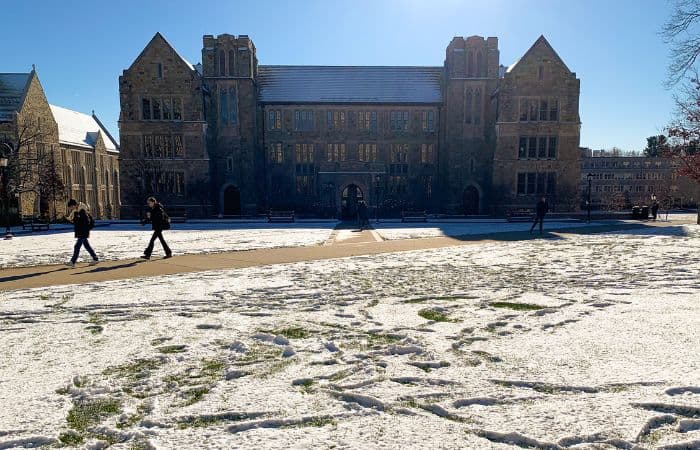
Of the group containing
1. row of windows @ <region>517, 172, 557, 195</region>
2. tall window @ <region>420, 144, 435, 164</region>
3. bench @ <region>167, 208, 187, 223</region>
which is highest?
tall window @ <region>420, 144, 435, 164</region>

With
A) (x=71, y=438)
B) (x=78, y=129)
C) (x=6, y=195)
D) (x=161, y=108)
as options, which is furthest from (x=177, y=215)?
(x=71, y=438)

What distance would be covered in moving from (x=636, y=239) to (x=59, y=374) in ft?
63.8

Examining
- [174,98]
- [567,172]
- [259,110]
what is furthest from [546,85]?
[174,98]

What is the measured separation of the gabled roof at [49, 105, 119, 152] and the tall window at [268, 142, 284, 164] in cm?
2378

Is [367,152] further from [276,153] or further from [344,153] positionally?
[276,153]

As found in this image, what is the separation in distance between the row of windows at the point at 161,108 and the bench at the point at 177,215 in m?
7.94

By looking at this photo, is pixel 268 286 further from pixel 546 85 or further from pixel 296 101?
pixel 546 85

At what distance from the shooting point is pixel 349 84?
133 ft

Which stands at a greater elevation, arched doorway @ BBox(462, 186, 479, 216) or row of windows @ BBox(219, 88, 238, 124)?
row of windows @ BBox(219, 88, 238, 124)

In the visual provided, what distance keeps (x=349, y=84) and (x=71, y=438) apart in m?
40.5

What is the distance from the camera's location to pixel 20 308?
6.82 m

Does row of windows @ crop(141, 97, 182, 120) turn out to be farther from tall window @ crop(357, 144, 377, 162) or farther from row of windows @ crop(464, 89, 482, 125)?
row of windows @ crop(464, 89, 482, 125)

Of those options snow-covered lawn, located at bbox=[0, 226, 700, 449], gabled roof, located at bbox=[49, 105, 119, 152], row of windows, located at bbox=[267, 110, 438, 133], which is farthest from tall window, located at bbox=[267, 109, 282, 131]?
snow-covered lawn, located at bbox=[0, 226, 700, 449]

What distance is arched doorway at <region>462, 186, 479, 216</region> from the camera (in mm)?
38906
